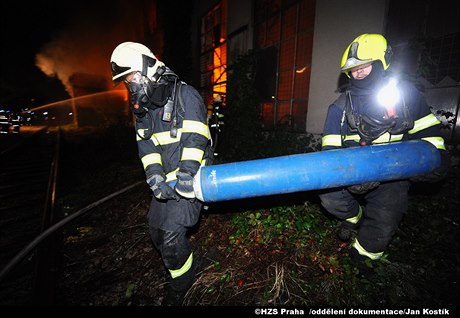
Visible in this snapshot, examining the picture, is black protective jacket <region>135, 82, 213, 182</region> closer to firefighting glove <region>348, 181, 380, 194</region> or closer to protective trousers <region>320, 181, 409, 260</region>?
firefighting glove <region>348, 181, 380, 194</region>

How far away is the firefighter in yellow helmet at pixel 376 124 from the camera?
2152 mm

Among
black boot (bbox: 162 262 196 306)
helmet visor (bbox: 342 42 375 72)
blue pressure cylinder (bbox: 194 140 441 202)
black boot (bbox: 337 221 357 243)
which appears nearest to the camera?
blue pressure cylinder (bbox: 194 140 441 202)

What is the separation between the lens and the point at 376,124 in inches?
85.7

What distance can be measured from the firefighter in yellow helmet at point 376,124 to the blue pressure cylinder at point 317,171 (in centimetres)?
20

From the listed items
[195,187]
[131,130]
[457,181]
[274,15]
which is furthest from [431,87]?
[131,130]

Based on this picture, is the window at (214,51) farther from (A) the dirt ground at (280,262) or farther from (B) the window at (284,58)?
Result: (A) the dirt ground at (280,262)

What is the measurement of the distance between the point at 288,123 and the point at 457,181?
12.2 feet

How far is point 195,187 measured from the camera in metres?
2.08

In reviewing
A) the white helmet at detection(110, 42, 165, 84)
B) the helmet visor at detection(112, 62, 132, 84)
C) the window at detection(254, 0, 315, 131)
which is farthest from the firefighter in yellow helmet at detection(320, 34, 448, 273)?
the window at detection(254, 0, 315, 131)

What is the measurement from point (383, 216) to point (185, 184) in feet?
6.36

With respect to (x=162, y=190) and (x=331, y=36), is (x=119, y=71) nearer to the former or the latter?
(x=162, y=190)

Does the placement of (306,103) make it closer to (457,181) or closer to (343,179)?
(457,181)

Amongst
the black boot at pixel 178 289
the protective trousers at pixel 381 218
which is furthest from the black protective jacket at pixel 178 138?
the protective trousers at pixel 381 218

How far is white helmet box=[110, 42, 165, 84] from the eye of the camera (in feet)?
7.19
